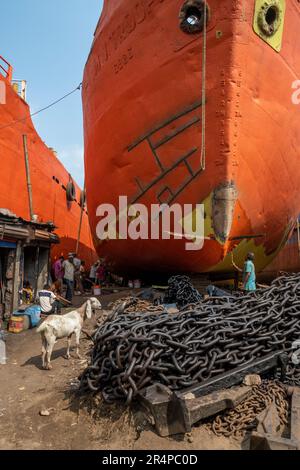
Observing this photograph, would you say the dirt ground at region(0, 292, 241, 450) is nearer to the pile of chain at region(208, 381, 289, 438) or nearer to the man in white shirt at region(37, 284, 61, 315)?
the pile of chain at region(208, 381, 289, 438)

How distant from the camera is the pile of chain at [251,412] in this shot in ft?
7.37

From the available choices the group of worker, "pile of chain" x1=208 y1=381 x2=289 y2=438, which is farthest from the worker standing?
"pile of chain" x1=208 y1=381 x2=289 y2=438

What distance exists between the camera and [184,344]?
2527mm

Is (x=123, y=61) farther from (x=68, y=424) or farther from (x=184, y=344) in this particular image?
(x=68, y=424)

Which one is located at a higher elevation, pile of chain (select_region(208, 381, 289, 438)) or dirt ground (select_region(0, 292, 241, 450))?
pile of chain (select_region(208, 381, 289, 438))

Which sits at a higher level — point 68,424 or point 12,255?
point 12,255

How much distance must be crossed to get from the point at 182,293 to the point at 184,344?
8.90 feet

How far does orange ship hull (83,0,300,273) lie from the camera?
17.0 ft

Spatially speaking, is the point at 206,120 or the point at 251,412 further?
the point at 206,120

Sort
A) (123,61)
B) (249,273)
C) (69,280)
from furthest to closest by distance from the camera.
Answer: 1. (69,280)
2. (123,61)
3. (249,273)

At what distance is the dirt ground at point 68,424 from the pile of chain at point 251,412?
9 centimetres

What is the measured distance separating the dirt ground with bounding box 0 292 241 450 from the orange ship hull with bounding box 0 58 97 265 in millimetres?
6955

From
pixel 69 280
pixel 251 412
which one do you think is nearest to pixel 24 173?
pixel 69 280

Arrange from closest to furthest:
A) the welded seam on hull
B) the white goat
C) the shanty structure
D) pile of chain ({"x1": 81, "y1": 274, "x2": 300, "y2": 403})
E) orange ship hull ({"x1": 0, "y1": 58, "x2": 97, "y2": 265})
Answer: pile of chain ({"x1": 81, "y1": 274, "x2": 300, "y2": 403}) → the white goat → the welded seam on hull → the shanty structure → orange ship hull ({"x1": 0, "y1": 58, "x2": 97, "y2": 265})
